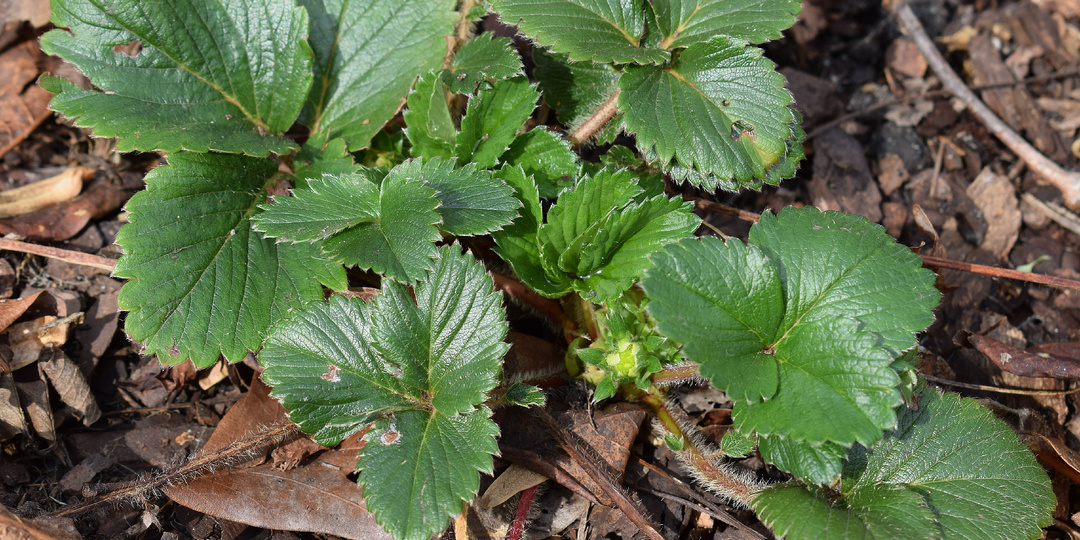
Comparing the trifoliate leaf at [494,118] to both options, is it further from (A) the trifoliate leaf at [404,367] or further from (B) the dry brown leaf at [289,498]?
(B) the dry brown leaf at [289,498]

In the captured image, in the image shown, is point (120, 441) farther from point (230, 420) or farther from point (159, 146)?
point (159, 146)

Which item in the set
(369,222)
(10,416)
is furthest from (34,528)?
(369,222)

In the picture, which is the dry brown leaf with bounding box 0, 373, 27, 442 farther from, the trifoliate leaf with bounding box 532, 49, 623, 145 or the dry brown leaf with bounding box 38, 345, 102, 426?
the trifoliate leaf with bounding box 532, 49, 623, 145

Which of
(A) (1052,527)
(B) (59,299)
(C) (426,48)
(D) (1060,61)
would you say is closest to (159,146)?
(B) (59,299)

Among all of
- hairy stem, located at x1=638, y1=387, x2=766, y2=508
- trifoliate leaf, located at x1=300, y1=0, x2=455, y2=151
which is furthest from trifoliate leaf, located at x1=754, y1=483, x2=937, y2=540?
trifoliate leaf, located at x1=300, y1=0, x2=455, y2=151

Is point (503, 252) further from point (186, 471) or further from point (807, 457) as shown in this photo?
point (186, 471)

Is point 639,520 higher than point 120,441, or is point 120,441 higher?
point 120,441
